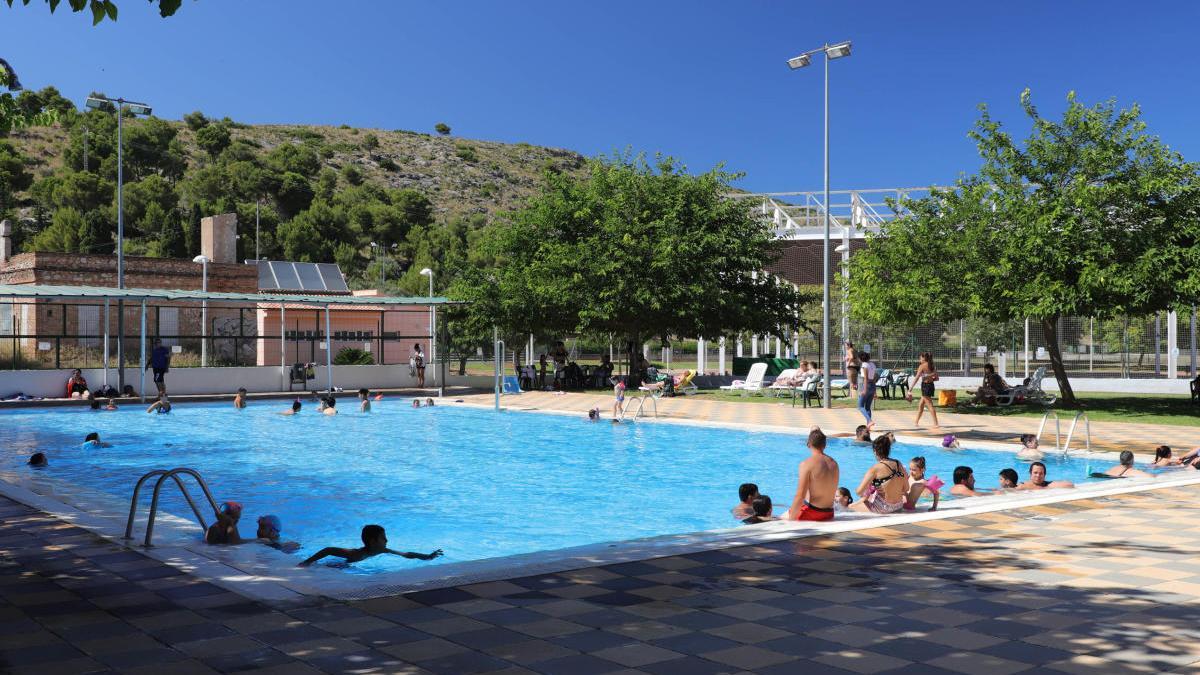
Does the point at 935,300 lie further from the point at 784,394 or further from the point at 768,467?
the point at 768,467

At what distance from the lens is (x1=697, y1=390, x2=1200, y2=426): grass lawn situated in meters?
21.0

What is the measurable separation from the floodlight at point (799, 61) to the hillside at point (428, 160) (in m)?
103

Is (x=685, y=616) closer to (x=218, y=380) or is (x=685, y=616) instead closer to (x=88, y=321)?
(x=218, y=380)

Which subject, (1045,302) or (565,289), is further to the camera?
(565,289)

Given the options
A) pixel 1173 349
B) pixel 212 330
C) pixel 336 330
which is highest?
pixel 336 330

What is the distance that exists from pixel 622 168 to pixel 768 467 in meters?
20.6

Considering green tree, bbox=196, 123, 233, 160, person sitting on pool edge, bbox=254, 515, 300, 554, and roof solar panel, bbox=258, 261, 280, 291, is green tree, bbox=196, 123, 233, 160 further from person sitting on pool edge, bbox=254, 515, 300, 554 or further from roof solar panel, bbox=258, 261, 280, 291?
person sitting on pool edge, bbox=254, 515, 300, 554

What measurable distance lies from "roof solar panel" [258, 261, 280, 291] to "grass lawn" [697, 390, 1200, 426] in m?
38.9

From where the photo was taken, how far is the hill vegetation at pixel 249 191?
82375 mm

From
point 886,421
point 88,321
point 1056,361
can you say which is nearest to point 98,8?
point 886,421

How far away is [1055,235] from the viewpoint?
21125mm

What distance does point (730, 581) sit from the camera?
6453mm

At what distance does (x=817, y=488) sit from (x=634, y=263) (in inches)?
873

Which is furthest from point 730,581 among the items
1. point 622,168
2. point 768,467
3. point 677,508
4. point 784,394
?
point 622,168
